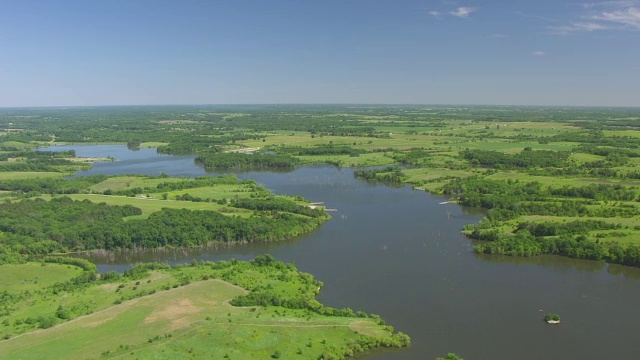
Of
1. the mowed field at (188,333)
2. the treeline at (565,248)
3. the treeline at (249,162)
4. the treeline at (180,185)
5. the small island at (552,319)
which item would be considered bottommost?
the small island at (552,319)

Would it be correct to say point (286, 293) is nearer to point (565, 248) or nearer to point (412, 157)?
point (565, 248)

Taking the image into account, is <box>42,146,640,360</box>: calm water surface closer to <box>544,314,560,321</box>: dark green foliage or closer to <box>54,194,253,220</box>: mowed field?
<box>544,314,560,321</box>: dark green foliage

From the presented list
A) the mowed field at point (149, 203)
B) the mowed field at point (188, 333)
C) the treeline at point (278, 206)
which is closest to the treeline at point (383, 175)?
the treeline at point (278, 206)

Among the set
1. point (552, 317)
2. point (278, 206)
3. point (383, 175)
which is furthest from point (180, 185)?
point (552, 317)

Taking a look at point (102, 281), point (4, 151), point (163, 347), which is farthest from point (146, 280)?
point (4, 151)

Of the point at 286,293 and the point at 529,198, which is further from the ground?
the point at 529,198

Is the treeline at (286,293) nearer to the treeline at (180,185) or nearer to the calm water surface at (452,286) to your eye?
the calm water surface at (452,286)

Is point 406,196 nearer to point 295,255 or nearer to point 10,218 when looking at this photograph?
point 295,255
